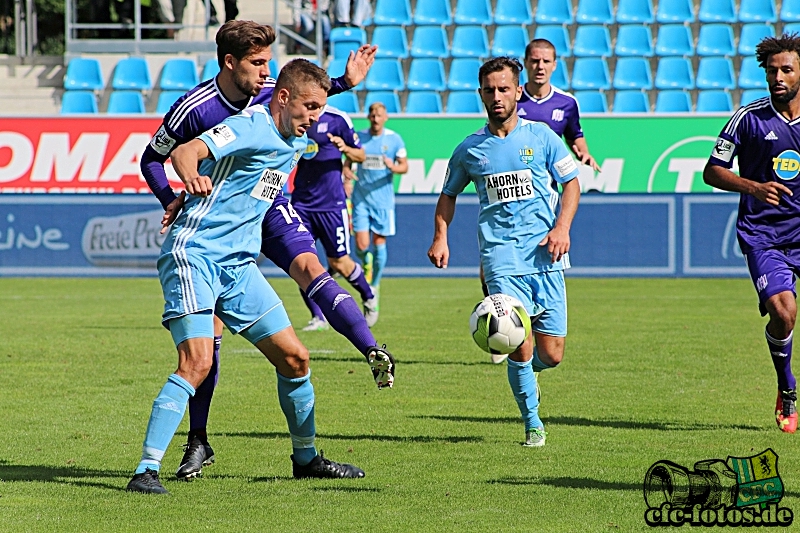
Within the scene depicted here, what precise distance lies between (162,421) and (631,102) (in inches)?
701

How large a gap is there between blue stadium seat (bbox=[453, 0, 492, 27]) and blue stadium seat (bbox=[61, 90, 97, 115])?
7.05 metres

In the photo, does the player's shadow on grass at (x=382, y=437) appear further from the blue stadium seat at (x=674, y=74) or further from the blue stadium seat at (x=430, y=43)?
the blue stadium seat at (x=430, y=43)

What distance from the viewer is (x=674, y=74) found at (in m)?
22.3

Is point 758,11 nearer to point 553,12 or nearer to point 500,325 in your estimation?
point 553,12

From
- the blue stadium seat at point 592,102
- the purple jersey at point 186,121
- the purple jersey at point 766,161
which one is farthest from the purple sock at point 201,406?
the blue stadium seat at point 592,102

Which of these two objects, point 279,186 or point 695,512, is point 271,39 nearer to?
point 279,186

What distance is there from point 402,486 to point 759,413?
3.14 meters

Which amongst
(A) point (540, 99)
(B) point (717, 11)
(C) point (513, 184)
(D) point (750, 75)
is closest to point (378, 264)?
(A) point (540, 99)

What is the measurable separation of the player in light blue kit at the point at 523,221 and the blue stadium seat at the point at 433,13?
1703 centimetres

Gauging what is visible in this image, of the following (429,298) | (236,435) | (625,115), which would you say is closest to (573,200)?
(236,435)

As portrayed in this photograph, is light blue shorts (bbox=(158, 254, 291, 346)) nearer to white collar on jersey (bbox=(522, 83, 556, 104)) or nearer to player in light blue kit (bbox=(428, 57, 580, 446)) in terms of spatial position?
player in light blue kit (bbox=(428, 57, 580, 446))

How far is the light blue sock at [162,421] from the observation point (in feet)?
17.3

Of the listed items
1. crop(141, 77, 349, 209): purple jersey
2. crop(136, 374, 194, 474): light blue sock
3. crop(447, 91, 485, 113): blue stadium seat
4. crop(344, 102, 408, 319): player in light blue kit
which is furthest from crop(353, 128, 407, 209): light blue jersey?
crop(136, 374, 194, 474): light blue sock

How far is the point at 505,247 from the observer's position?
264 inches
